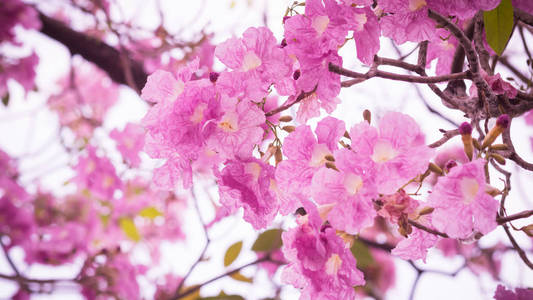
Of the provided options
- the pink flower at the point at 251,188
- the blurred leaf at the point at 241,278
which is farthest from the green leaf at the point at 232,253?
the pink flower at the point at 251,188

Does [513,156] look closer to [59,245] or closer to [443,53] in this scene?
[443,53]

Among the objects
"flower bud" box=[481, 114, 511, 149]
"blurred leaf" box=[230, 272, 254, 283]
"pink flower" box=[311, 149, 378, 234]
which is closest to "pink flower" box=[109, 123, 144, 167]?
"blurred leaf" box=[230, 272, 254, 283]

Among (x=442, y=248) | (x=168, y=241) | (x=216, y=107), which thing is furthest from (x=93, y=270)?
(x=442, y=248)

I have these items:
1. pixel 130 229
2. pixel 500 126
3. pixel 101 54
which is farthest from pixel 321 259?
pixel 130 229

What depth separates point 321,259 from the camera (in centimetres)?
55

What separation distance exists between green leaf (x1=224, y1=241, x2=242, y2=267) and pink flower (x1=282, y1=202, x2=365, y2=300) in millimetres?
804

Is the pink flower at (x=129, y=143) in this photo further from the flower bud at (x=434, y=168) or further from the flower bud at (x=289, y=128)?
the flower bud at (x=434, y=168)

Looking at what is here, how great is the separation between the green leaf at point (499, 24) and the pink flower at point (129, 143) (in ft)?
5.96

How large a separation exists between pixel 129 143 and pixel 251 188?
1663mm

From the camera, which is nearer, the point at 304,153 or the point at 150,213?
the point at 304,153

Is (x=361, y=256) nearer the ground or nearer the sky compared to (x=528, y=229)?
nearer the ground

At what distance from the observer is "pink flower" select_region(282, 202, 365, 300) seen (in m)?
0.55

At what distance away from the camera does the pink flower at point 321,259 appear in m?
0.55

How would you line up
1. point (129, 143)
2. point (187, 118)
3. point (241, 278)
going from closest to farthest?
1. point (187, 118)
2. point (241, 278)
3. point (129, 143)
